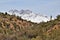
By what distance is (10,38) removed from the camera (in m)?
24.1

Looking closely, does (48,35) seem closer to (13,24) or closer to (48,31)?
(48,31)

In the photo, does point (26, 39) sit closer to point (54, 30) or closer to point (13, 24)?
point (54, 30)

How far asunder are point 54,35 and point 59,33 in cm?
59

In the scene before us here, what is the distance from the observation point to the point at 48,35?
23.7 m

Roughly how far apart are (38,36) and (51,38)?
1.28m

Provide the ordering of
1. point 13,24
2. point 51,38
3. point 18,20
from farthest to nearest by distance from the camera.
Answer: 1. point 18,20
2. point 13,24
3. point 51,38

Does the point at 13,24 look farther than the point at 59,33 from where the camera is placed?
Yes

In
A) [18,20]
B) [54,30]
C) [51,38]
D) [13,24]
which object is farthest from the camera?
[18,20]

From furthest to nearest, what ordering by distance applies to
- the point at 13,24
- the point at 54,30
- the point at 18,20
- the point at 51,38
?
1. the point at 18,20
2. the point at 13,24
3. the point at 54,30
4. the point at 51,38

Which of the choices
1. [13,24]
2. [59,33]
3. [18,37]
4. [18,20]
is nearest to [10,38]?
[18,37]

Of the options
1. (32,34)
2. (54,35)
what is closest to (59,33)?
(54,35)

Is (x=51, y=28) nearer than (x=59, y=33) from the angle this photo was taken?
No

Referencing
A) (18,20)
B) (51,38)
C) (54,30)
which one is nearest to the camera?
(51,38)

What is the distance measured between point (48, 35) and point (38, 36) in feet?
2.85
